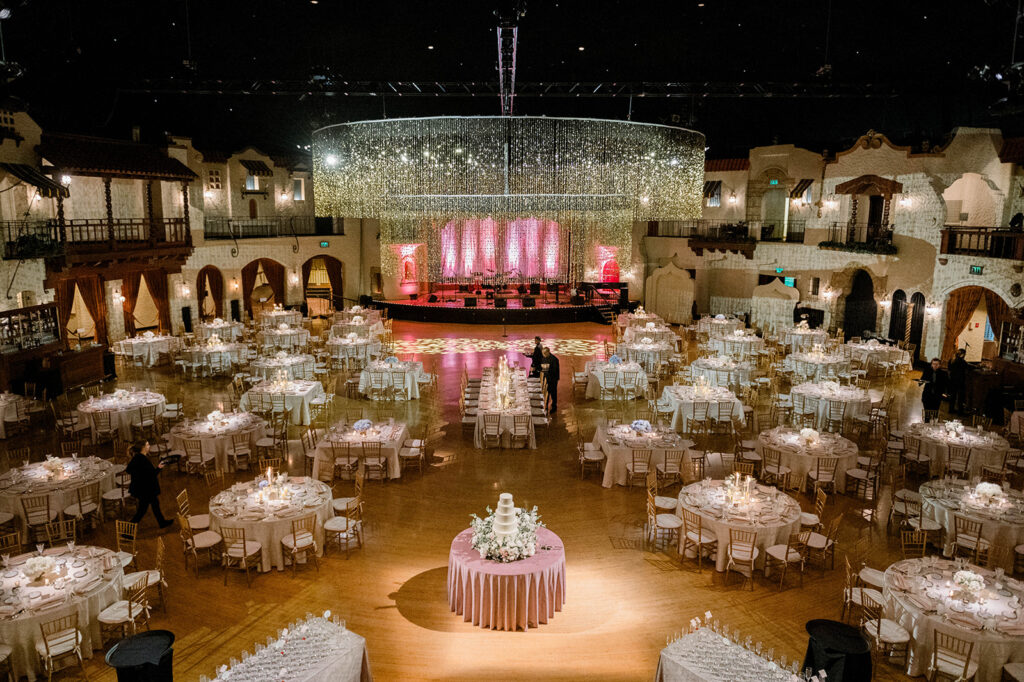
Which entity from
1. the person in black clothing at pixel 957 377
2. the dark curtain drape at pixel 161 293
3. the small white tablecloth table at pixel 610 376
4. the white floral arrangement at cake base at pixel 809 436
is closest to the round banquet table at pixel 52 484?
the small white tablecloth table at pixel 610 376

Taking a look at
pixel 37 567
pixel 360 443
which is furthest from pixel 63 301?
pixel 37 567

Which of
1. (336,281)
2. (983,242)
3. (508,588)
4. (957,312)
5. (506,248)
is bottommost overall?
(508,588)

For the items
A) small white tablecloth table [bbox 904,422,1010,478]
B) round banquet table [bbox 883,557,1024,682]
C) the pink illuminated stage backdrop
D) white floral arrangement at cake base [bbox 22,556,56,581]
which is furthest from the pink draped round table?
the pink illuminated stage backdrop

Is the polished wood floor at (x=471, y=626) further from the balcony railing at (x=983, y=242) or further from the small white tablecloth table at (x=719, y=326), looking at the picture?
the small white tablecloth table at (x=719, y=326)

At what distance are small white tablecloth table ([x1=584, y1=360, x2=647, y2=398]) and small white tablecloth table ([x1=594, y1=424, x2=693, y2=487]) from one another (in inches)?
158

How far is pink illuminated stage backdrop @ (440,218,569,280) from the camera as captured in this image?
29.0 m

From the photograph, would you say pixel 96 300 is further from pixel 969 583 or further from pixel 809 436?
pixel 969 583

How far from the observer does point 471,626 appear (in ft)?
21.7

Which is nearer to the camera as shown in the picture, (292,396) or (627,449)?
(627,449)

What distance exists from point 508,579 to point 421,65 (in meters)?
13.9

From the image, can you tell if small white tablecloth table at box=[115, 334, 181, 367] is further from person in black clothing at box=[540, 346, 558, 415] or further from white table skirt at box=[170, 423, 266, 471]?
person in black clothing at box=[540, 346, 558, 415]

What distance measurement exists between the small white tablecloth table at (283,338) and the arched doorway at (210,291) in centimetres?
585

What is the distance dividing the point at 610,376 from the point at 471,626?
8.30 metres

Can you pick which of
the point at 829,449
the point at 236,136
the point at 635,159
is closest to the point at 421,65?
the point at 635,159
